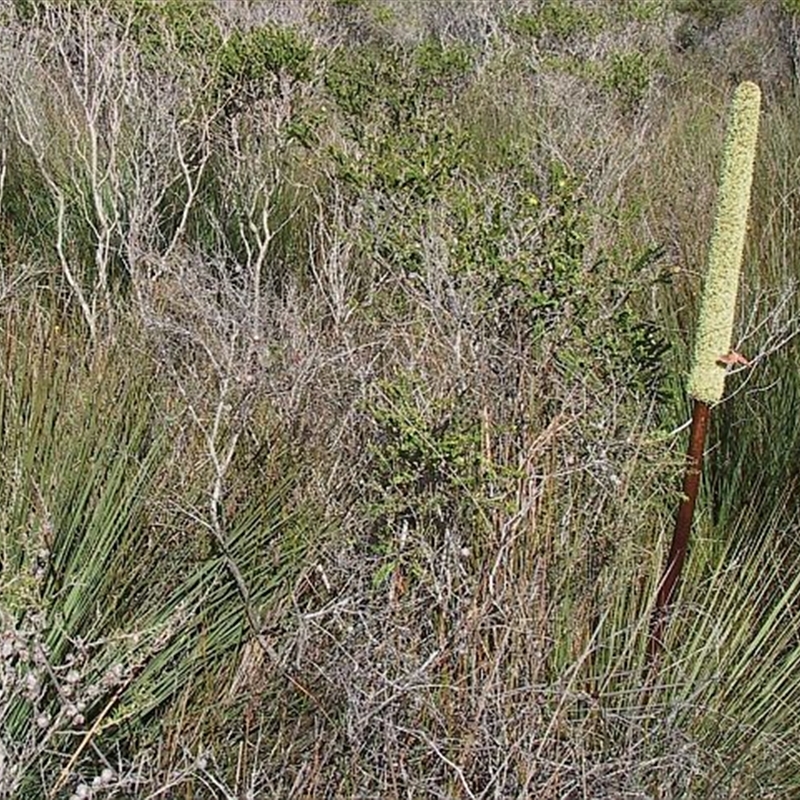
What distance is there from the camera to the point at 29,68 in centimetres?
484

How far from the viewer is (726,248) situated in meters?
1.29

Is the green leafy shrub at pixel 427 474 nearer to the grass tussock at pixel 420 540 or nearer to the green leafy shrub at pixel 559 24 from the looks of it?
the grass tussock at pixel 420 540

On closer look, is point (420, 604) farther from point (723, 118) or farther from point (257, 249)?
point (723, 118)

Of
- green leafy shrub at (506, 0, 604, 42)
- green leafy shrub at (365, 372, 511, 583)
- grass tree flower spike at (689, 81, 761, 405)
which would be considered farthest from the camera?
green leafy shrub at (506, 0, 604, 42)

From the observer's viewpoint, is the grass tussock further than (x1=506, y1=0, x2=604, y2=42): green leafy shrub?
No

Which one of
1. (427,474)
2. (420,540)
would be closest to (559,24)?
(427,474)

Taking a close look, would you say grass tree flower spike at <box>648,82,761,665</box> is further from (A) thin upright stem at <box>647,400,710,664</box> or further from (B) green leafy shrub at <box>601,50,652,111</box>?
(B) green leafy shrub at <box>601,50,652,111</box>

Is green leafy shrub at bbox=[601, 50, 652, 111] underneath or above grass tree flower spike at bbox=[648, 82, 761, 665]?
underneath

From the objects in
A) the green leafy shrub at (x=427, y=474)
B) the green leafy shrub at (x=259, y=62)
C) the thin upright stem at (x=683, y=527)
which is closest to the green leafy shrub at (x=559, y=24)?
the green leafy shrub at (x=259, y=62)

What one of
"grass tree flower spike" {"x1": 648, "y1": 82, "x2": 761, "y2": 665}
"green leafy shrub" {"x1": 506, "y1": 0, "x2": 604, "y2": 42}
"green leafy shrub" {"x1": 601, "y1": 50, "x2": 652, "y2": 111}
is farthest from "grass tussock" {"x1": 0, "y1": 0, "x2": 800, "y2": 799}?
"green leafy shrub" {"x1": 506, "y1": 0, "x2": 604, "y2": 42}

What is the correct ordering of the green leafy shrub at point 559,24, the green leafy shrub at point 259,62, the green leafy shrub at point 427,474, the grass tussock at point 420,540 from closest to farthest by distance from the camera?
the grass tussock at point 420,540, the green leafy shrub at point 427,474, the green leafy shrub at point 259,62, the green leafy shrub at point 559,24

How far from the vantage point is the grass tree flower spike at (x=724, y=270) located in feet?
4.05

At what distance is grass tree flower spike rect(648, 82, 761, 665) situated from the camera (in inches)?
48.6

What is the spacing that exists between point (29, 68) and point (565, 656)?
4.30 m
